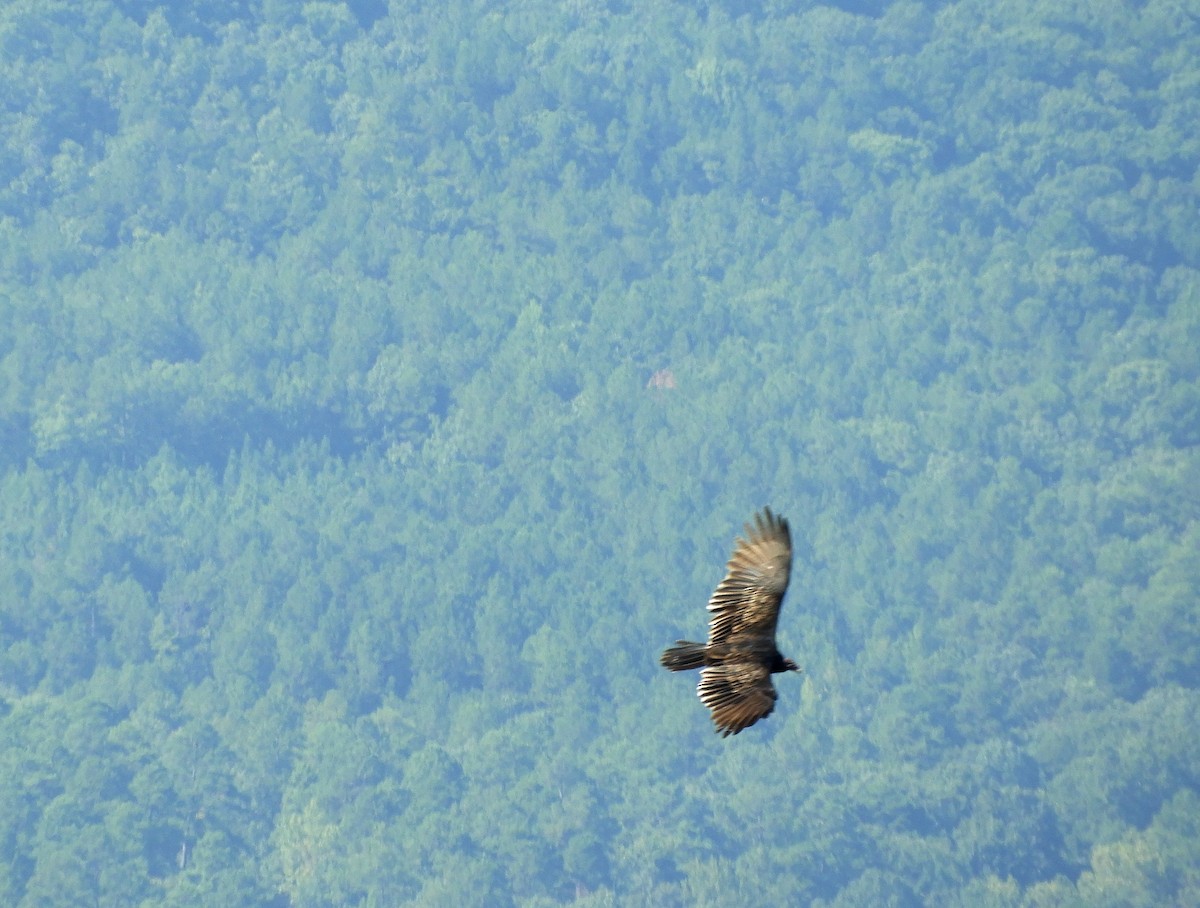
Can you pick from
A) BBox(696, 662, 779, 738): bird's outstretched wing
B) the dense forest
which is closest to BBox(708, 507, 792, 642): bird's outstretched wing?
BBox(696, 662, 779, 738): bird's outstretched wing

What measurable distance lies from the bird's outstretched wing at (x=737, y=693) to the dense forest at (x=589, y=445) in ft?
295

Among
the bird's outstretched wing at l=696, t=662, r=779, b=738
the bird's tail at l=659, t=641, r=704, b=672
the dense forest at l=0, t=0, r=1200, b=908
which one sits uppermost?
the bird's tail at l=659, t=641, r=704, b=672

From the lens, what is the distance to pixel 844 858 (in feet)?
387

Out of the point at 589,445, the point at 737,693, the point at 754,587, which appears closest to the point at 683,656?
the point at 737,693

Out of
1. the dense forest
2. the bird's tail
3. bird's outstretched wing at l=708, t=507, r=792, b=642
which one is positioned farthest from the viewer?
the dense forest

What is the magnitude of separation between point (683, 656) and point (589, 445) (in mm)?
123527

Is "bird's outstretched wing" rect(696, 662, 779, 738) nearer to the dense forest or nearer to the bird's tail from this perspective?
the bird's tail

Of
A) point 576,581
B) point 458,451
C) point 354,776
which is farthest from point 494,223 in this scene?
point 354,776

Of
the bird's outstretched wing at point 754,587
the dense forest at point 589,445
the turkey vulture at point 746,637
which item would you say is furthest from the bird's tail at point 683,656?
the dense forest at point 589,445

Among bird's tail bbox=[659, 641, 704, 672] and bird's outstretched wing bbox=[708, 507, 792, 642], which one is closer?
bird's tail bbox=[659, 641, 704, 672]

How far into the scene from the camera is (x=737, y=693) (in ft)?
85.6

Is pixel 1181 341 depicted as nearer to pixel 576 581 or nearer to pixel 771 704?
pixel 576 581

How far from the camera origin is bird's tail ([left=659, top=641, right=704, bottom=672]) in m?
25.4

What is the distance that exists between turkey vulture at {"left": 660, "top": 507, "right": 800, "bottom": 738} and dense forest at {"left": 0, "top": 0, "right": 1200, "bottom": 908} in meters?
89.9
